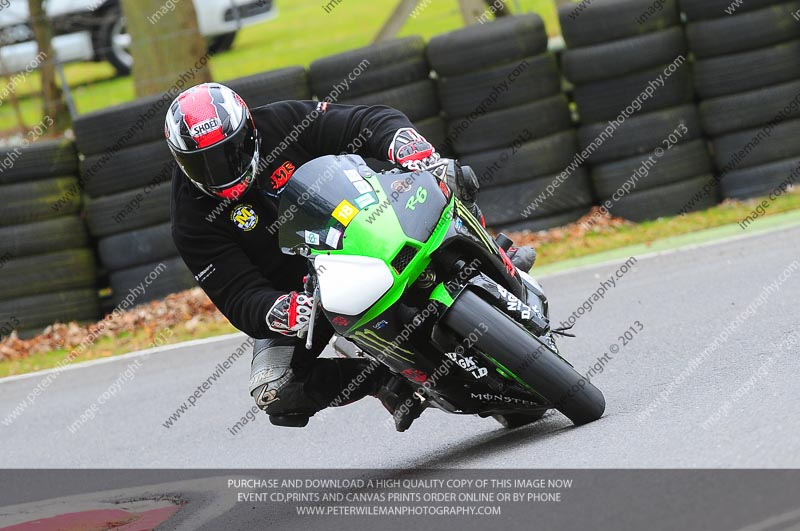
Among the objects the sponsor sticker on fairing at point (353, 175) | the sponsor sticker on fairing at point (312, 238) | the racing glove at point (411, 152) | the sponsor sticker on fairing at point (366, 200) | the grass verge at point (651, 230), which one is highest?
the sponsor sticker on fairing at point (353, 175)

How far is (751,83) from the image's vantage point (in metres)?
10.0

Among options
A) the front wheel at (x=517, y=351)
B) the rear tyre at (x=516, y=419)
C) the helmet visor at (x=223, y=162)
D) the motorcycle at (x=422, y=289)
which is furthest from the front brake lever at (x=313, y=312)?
the rear tyre at (x=516, y=419)

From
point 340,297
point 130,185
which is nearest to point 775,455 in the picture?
point 340,297

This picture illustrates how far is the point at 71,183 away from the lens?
10.5 m

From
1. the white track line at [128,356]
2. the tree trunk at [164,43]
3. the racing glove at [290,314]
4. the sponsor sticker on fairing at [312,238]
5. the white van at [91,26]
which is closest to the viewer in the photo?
the sponsor sticker on fairing at [312,238]

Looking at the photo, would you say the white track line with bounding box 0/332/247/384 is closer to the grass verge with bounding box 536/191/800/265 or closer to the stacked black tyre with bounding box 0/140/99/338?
the stacked black tyre with bounding box 0/140/99/338

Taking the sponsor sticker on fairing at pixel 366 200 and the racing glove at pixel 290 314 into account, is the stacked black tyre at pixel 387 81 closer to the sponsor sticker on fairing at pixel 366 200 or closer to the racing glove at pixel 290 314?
the racing glove at pixel 290 314

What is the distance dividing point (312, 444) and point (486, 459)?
5.59ft

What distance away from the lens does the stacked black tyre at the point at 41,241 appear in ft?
33.6

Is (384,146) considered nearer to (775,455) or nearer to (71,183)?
(775,455)

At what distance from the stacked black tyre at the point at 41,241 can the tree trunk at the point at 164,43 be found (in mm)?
1988

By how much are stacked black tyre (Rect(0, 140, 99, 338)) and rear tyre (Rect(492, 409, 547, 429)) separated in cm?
570

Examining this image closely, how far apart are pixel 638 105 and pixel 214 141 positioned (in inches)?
232

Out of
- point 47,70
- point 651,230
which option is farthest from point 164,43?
point 651,230
